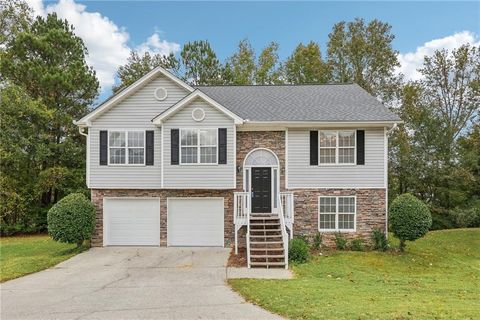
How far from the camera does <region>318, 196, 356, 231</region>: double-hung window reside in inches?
574

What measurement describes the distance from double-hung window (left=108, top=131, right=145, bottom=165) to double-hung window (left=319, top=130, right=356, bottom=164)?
Answer: 7.43 m

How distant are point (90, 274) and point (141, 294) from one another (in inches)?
123

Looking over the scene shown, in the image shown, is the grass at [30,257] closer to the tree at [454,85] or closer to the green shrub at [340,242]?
the green shrub at [340,242]

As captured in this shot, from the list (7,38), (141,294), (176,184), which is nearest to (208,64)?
(7,38)

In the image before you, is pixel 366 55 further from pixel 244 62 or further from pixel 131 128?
pixel 131 128

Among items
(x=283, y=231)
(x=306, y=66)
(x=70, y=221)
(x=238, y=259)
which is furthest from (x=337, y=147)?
(x=306, y=66)

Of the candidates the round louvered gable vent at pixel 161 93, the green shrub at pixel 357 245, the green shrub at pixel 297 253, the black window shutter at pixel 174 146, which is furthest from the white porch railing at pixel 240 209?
the round louvered gable vent at pixel 161 93

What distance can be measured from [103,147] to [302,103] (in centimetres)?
885

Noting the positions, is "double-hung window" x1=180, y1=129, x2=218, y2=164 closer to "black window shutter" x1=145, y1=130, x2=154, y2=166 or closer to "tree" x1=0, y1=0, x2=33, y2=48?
"black window shutter" x1=145, y1=130, x2=154, y2=166

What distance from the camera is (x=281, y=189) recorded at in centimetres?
1477

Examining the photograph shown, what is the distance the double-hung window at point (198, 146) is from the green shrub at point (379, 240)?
Result: 23.4ft

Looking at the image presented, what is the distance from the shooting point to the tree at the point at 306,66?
29.1m

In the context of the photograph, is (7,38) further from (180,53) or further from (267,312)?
(267,312)

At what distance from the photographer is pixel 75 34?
24719 millimetres
